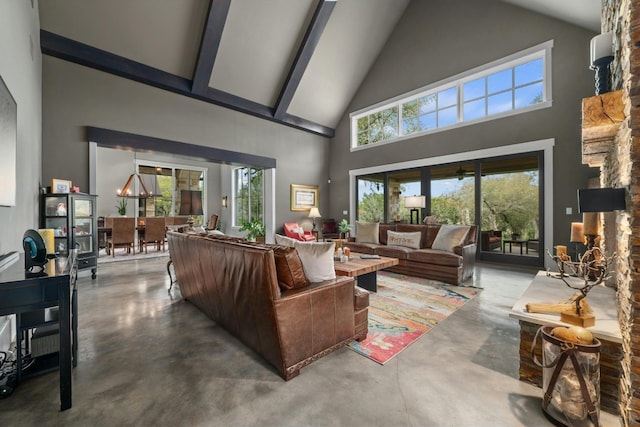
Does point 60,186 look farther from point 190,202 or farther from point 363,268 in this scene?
point 190,202

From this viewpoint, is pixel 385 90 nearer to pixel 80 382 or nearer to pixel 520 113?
pixel 520 113

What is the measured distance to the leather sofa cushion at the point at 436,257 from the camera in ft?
13.4

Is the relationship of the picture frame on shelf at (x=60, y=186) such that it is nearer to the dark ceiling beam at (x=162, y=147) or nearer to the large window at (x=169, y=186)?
the dark ceiling beam at (x=162, y=147)

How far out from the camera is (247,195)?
972 cm

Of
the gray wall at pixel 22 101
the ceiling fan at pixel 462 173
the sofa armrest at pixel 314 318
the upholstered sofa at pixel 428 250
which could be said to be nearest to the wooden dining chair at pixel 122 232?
the gray wall at pixel 22 101

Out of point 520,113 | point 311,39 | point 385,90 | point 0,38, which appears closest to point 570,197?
point 520,113

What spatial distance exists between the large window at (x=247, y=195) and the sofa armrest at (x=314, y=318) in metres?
6.76

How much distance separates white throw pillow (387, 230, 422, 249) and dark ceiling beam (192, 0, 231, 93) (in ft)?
16.6

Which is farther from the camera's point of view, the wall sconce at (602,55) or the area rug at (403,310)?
the area rug at (403,310)

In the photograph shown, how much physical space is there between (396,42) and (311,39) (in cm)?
256

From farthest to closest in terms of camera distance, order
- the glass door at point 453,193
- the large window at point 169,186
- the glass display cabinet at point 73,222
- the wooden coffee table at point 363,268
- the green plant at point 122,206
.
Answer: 1. the large window at point 169,186
2. the green plant at point 122,206
3. the glass door at point 453,193
4. the glass display cabinet at point 73,222
5. the wooden coffee table at point 363,268

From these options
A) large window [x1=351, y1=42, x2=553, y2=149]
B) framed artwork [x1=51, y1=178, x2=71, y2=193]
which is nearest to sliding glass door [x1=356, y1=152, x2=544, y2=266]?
large window [x1=351, y1=42, x2=553, y2=149]

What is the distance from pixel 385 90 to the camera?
7.28 meters

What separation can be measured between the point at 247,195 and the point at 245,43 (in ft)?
16.8
